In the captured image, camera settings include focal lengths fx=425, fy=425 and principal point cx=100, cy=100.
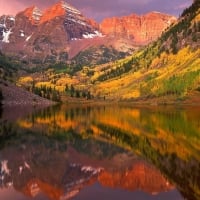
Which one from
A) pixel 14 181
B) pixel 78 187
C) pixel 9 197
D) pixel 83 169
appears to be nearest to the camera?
pixel 9 197

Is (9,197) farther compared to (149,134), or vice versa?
(149,134)

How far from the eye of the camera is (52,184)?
43875 millimetres

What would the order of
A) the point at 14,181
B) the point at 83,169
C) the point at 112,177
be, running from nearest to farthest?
the point at 14,181 < the point at 112,177 < the point at 83,169

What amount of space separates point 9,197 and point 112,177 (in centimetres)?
1417

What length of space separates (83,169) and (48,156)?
1346 centimetres

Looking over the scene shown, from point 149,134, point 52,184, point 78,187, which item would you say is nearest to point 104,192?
point 78,187

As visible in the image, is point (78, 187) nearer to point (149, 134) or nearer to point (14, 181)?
point (14, 181)

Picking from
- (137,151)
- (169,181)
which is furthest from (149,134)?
(169,181)

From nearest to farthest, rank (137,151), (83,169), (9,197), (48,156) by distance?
(9,197) → (83,169) → (48,156) → (137,151)

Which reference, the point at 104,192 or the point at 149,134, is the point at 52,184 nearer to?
the point at 104,192

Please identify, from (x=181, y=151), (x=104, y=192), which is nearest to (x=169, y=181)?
(x=104, y=192)

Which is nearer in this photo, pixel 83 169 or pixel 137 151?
pixel 83 169

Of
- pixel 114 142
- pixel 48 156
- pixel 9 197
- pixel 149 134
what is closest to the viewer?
pixel 9 197

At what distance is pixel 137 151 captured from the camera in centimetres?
7019
